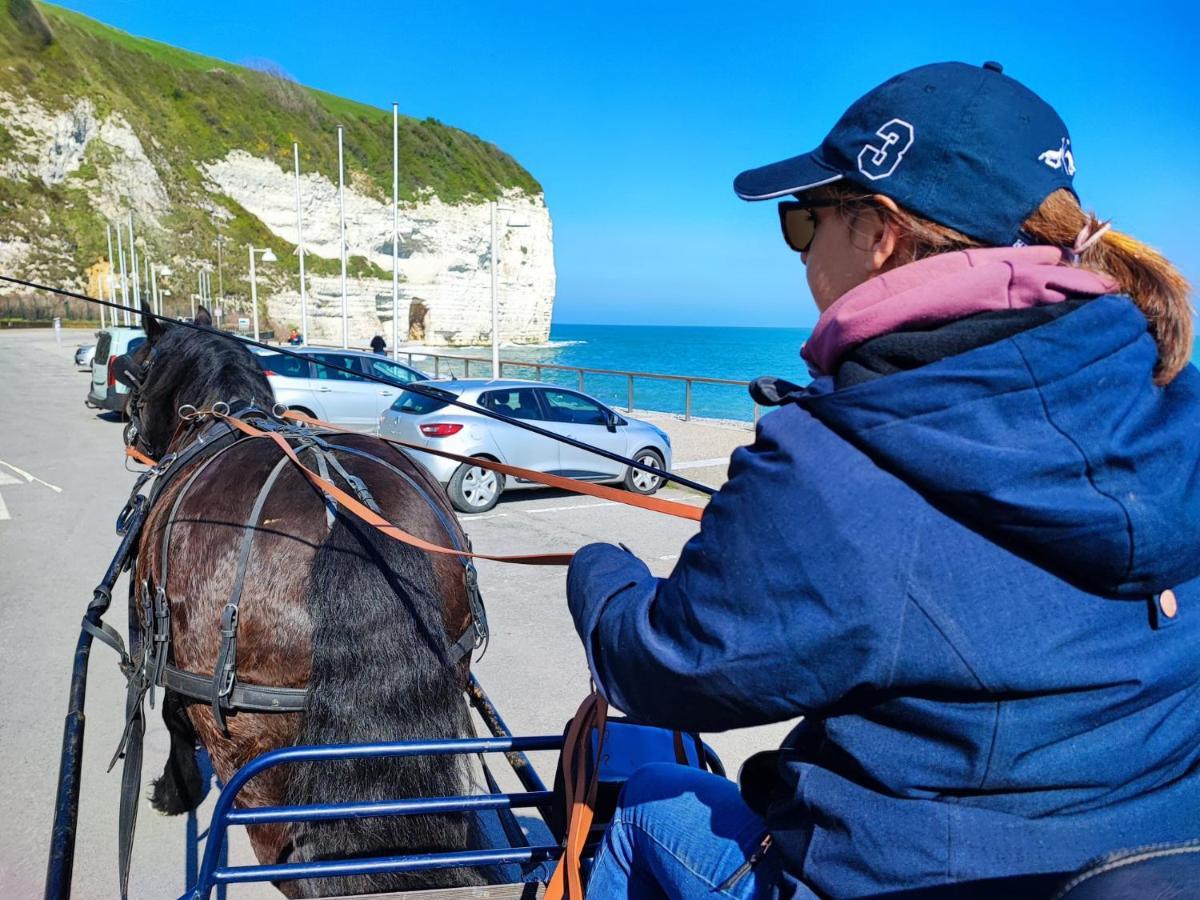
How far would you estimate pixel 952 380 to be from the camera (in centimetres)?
106

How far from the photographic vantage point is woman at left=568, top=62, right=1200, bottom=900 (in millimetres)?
1062

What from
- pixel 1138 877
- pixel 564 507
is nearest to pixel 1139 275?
pixel 1138 877

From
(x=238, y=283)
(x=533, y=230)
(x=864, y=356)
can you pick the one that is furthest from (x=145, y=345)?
(x=533, y=230)

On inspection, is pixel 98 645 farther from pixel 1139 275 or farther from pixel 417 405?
pixel 1139 275

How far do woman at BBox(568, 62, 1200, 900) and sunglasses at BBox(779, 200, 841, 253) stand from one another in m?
0.13

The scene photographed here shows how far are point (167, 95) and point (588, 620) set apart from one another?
9392cm

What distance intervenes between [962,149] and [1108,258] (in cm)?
31

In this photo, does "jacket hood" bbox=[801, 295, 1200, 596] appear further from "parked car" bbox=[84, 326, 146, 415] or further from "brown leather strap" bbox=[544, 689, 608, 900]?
"parked car" bbox=[84, 326, 146, 415]

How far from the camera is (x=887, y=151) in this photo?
1278mm

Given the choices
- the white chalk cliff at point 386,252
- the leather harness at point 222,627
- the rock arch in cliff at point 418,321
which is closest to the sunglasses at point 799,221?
the leather harness at point 222,627

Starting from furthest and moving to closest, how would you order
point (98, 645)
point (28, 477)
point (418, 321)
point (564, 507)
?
point (418, 321), point (28, 477), point (564, 507), point (98, 645)

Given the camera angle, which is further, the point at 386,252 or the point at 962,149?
the point at 386,252

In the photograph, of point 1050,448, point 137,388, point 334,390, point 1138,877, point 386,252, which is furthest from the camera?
point 386,252

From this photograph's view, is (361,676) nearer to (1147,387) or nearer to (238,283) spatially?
(1147,387)
